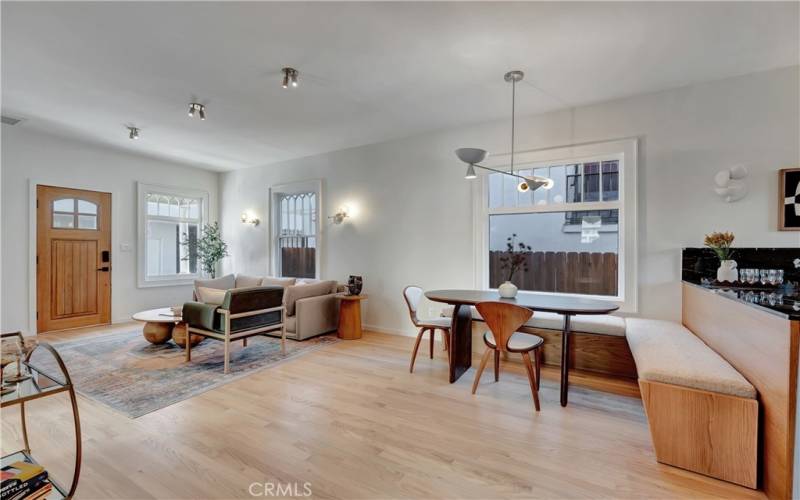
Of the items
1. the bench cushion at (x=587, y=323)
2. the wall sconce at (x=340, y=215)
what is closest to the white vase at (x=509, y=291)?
the bench cushion at (x=587, y=323)

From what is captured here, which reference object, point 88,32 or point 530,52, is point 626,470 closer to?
point 530,52

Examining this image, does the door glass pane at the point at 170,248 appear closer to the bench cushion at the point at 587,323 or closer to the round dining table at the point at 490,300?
the round dining table at the point at 490,300

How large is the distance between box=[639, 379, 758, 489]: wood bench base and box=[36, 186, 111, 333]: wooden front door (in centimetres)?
690

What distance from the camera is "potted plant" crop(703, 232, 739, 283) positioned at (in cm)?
297

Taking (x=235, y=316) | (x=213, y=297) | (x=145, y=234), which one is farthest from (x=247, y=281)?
(x=235, y=316)

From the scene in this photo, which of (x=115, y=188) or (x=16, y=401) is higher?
(x=115, y=188)

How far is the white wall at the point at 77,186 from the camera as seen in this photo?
14.9 feet

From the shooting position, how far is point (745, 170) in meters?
3.04

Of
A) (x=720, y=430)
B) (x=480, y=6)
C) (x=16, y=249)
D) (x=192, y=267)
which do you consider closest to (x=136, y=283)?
(x=192, y=267)

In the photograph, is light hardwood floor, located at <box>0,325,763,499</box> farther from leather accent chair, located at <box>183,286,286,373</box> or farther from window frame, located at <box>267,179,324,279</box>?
window frame, located at <box>267,179,324,279</box>

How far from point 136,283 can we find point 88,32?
4434 millimetres

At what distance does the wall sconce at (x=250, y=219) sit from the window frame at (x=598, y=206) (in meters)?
4.23

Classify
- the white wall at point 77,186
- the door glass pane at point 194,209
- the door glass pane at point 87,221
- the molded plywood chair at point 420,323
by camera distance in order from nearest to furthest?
the molded plywood chair at point 420,323 → the white wall at point 77,186 → the door glass pane at point 87,221 → the door glass pane at point 194,209

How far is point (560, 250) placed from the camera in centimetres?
400
